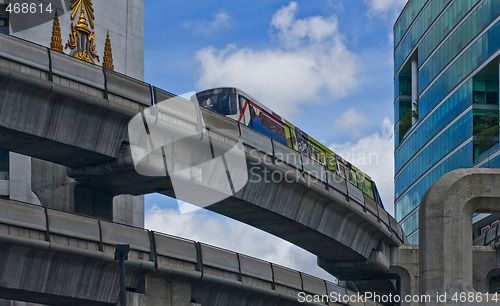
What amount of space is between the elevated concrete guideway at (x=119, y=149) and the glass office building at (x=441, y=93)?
3957cm

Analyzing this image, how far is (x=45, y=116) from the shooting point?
1155 inches

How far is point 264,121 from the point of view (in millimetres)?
44156

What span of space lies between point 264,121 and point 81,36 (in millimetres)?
15051

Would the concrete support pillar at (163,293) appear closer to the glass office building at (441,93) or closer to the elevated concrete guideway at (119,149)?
the elevated concrete guideway at (119,149)

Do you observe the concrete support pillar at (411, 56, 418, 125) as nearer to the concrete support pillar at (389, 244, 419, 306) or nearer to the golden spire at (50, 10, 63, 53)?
the concrete support pillar at (389, 244, 419, 306)

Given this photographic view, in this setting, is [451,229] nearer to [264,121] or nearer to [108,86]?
[108,86]

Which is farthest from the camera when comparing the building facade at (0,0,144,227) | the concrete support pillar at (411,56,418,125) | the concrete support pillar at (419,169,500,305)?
the concrete support pillar at (411,56,418,125)

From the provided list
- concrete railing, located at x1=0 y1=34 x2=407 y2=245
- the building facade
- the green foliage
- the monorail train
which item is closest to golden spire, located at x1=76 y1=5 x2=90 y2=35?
the building facade

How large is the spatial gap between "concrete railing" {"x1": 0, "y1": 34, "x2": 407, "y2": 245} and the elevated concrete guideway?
0.10 ft

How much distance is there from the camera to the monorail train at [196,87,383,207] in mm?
44000

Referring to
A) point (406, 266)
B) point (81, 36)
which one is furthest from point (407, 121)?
point (81, 36)

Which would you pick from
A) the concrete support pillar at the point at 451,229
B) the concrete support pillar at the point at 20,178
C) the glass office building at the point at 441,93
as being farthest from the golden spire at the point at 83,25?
the glass office building at the point at 441,93

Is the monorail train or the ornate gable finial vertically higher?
the ornate gable finial

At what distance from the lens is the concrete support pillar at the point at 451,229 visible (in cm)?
2427
